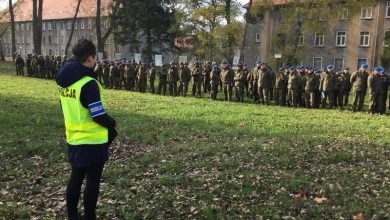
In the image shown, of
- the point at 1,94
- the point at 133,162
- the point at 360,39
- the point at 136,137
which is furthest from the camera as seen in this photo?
the point at 360,39

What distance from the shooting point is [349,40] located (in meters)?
49.1

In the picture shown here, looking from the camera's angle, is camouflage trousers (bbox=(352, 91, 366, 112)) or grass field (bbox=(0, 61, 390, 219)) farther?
camouflage trousers (bbox=(352, 91, 366, 112))

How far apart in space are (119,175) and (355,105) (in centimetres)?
1370

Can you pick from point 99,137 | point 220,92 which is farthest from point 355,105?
point 99,137

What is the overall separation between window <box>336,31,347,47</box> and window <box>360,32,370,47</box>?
1890 mm

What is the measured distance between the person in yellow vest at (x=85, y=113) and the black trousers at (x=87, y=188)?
1 cm

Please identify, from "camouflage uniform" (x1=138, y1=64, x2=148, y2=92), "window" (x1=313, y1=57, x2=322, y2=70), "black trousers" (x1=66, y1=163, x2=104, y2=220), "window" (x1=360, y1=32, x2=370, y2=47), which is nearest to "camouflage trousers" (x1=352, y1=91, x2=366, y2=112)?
"camouflage uniform" (x1=138, y1=64, x2=148, y2=92)

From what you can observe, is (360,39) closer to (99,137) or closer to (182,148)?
(182,148)

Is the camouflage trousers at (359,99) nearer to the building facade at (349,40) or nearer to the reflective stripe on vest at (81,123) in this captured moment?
the reflective stripe on vest at (81,123)

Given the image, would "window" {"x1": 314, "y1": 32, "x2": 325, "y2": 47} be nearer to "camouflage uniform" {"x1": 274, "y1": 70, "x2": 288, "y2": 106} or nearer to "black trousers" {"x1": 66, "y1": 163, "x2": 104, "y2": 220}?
"camouflage uniform" {"x1": 274, "y1": 70, "x2": 288, "y2": 106}

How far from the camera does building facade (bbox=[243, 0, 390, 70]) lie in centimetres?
4653

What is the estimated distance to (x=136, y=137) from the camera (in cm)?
1135

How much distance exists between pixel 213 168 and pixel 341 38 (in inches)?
1803

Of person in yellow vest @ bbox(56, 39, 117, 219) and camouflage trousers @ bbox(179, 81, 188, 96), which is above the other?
person in yellow vest @ bbox(56, 39, 117, 219)
